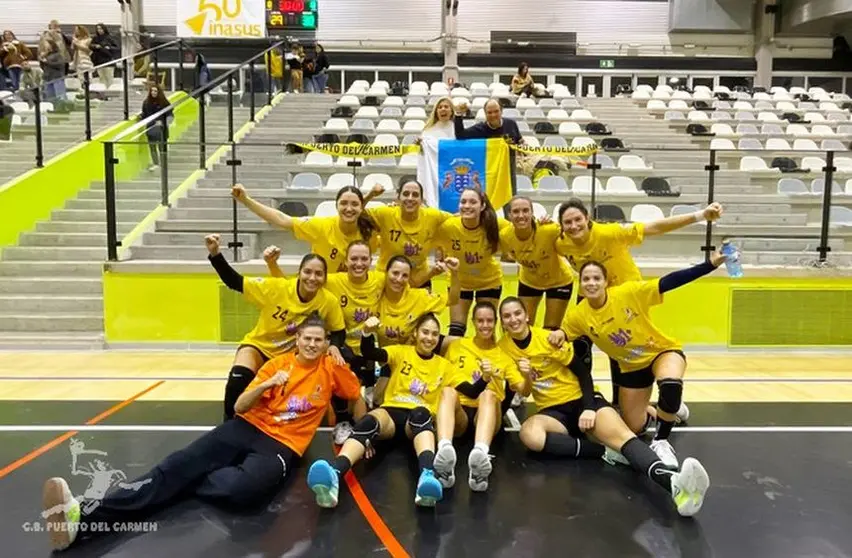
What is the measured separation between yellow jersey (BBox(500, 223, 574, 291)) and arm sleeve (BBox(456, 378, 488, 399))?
114 cm

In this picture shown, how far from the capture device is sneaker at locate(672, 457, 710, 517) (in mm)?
3312

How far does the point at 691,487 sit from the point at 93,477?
3.18 m

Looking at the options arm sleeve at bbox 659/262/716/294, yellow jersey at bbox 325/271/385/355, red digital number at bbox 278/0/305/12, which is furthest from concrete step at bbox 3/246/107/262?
red digital number at bbox 278/0/305/12

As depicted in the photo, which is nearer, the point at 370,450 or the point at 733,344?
the point at 370,450

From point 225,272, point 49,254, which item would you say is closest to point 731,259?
point 225,272

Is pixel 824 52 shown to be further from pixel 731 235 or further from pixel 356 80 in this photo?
pixel 731 235

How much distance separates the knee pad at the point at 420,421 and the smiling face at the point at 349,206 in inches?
57.9

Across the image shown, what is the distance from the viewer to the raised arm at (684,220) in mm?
3973

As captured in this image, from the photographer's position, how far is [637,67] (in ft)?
58.8

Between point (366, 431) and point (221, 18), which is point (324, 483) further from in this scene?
point (221, 18)

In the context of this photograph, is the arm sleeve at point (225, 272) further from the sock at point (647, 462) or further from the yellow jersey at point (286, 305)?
the sock at point (647, 462)

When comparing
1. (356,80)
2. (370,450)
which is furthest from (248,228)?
(356,80)

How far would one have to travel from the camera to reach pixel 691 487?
332 cm

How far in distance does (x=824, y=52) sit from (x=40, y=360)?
65.7 feet
